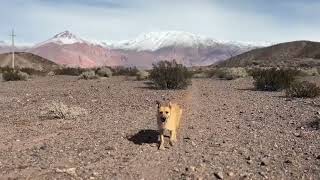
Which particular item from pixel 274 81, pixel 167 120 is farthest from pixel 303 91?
pixel 167 120

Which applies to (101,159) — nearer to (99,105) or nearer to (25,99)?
(99,105)

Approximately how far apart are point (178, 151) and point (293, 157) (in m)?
2.05

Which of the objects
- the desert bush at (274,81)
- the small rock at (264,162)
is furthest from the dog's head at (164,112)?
the desert bush at (274,81)

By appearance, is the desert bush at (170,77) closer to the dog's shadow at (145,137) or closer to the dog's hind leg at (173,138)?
the dog's shadow at (145,137)

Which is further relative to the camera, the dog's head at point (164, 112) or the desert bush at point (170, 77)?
the desert bush at point (170, 77)

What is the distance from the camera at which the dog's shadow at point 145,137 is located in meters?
11.5

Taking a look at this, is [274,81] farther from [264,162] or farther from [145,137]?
[264,162]

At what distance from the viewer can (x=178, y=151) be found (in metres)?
10.4

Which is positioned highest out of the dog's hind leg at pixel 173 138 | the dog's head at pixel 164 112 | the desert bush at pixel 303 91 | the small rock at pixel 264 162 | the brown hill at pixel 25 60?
the dog's head at pixel 164 112

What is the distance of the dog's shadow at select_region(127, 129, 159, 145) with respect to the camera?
1146 cm

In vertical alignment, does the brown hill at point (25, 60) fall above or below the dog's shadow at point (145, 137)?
below

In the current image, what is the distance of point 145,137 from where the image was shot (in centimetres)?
1192

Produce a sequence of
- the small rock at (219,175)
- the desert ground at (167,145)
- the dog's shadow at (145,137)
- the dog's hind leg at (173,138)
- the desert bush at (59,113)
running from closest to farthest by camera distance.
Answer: the small rock at (219,175) < the desert ground at (167,145) < the dog's hind leg at (173,138) < the dog's shadow at (145,137) < the desert bush at (59,113)

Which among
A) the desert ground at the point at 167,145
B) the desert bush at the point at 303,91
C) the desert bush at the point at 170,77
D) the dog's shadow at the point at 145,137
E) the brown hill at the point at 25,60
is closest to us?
the desert ground at the point at 167,145
